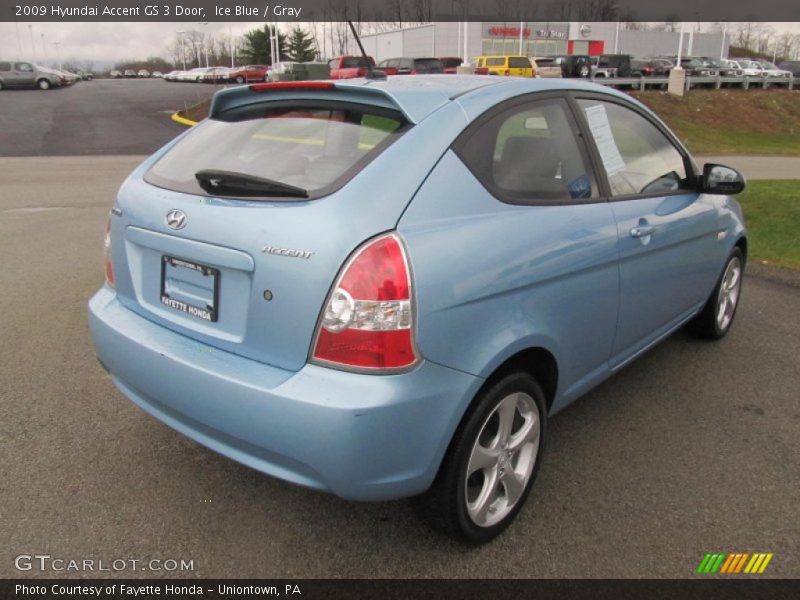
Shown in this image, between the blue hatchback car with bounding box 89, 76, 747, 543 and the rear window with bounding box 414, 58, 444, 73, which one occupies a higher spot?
the rear window with bounding box 414, 58, 444, 73

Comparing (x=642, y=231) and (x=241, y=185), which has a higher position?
(x=241, y=185)

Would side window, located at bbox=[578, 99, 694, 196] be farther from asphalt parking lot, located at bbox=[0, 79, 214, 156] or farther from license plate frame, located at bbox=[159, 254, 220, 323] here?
asphalt parking lot, located at bbox=[0, 79, 214, 156]

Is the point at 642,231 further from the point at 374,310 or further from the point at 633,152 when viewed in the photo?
the point at 374,310

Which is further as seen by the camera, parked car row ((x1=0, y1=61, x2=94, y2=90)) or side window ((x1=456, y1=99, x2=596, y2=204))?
parked car row ((x1=0, y1=61, x2=94, y2=90))

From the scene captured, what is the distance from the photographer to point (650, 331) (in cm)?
352

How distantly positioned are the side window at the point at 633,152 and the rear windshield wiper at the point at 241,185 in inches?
62.0

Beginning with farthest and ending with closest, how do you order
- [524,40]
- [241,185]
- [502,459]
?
[524,40], [502,459], [241,185]

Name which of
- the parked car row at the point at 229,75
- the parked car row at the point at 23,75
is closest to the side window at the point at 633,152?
the parked car row at the point at 23,75

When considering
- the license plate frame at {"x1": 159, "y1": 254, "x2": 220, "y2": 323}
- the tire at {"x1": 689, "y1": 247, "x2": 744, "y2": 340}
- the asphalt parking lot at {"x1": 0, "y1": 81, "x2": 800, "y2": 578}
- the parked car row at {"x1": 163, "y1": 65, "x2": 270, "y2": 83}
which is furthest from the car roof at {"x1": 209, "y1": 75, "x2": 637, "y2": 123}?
the parked car row at {"x1": 163, "y1": 65, "x2": 270, "y2": 83}

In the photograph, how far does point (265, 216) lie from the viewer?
2229 mm

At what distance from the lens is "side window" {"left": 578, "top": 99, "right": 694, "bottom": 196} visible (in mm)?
3156

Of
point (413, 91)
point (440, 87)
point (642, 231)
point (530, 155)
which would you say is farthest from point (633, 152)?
point (413, 91)

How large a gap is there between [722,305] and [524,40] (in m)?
67.7
